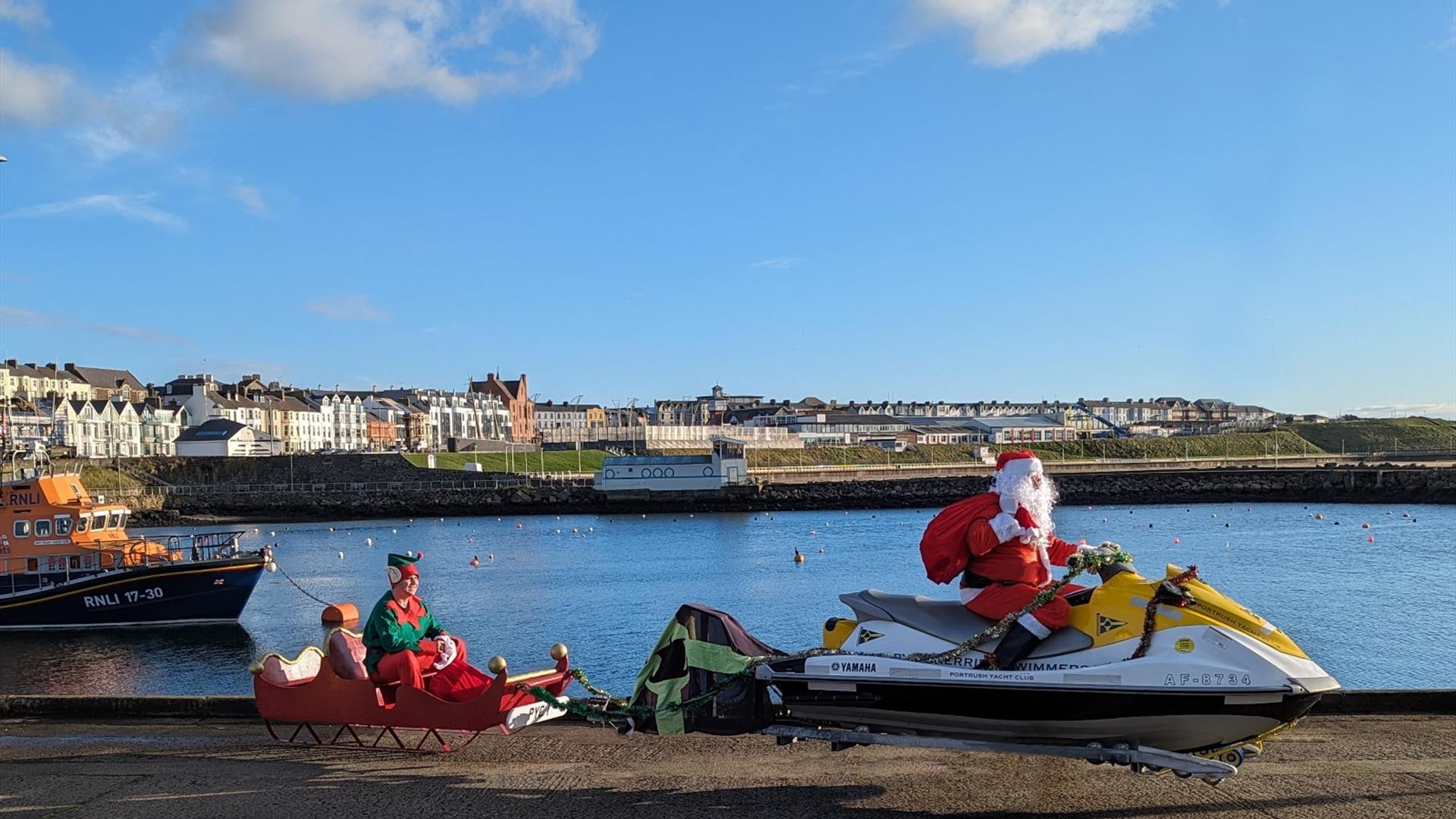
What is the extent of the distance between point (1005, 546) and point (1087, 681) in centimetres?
123

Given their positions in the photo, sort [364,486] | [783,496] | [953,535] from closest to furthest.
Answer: [953,535], [783,496], [364,486]

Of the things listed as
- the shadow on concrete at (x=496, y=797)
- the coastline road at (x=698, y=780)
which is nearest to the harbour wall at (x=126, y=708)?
the coastline road at (x=698, y=780)

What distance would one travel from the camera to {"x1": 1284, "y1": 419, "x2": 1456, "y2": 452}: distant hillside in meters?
165

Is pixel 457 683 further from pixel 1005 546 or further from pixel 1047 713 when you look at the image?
pixel 1047 713

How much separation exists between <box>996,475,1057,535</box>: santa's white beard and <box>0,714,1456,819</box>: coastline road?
187 centimetres

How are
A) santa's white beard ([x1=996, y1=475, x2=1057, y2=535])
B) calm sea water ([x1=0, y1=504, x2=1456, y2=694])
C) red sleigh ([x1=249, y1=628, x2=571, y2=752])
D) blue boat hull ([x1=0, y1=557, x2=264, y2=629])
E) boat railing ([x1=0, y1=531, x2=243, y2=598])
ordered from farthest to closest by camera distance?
1. blue boat hull ([x1=0, y1=557, x2=264, y2=629])
2. boat railing ([x1=0, y1=531, x2=243, y2=598])
3. calm sea water ([x1=0, y1=504, x2=1456, y2=694])
4. red sleigh ([x1=249, y1=628, x2=571, y2=752])
5. santa's white beard ([x1=996, y1=475, x2=1057, y2=535])

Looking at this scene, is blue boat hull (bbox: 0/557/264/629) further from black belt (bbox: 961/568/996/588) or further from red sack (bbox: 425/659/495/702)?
black belt (bbox: 961/568/996/588)

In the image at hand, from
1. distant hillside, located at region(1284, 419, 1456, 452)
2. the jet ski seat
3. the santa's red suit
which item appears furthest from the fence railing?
distant hillside, located at region(1284, 419, 1456, 452)

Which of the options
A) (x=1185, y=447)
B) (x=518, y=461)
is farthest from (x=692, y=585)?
(x=1185, y=447)

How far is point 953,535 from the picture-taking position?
27.5 ft

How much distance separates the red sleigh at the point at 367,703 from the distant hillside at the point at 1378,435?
174044mm

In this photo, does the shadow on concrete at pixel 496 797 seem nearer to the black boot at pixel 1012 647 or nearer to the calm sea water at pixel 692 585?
the black boot at pixel 1012 647

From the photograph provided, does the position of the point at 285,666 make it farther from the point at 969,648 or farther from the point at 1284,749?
the point at 1284,749

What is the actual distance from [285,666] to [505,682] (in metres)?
2.26
